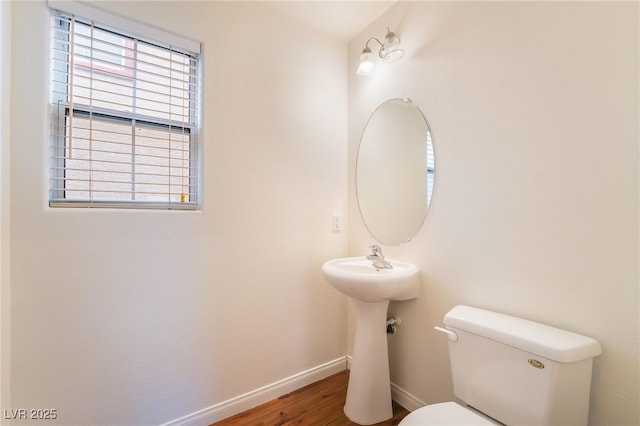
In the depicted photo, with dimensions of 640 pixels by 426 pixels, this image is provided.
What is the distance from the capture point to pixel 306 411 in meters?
1.56

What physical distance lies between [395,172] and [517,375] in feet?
3.64

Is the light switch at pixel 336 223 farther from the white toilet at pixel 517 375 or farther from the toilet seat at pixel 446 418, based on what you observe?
the toilet seat at pixel 446 418

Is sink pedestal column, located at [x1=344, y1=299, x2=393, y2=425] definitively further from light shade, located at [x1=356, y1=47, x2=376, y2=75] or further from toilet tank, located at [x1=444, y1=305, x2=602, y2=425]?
light shade, located at [x1=356, y1=47, x2=376, y2=75]

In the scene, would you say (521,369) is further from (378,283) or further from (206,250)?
(206,250)

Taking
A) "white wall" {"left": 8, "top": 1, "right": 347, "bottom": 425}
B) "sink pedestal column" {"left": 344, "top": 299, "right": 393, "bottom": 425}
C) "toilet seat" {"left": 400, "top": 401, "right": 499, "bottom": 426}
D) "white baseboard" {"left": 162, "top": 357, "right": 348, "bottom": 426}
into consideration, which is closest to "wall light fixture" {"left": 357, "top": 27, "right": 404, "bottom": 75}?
"white wall" {"left": 8, "top": 1, "right": 347, "bottom": 425}

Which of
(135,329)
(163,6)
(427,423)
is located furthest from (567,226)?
(163,6)

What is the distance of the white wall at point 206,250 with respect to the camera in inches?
43.3

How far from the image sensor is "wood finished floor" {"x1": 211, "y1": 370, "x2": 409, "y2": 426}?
1475mm

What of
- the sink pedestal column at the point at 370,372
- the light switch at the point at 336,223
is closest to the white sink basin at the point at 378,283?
the sink pedestal column at the point at 370,372

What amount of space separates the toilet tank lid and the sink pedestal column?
440mm

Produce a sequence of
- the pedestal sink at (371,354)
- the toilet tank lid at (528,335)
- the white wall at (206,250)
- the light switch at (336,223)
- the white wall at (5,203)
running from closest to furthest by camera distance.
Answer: the toilet tank lid at (528,335) → the white wall at (5,203) → the white wall at (206,250) → the pedestal sink at (371,354) → the light switch at (336,223)

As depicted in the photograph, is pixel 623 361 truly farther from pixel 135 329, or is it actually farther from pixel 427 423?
pixel 135 329

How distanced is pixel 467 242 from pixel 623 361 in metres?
0.60

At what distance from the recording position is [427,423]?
2.90ft
